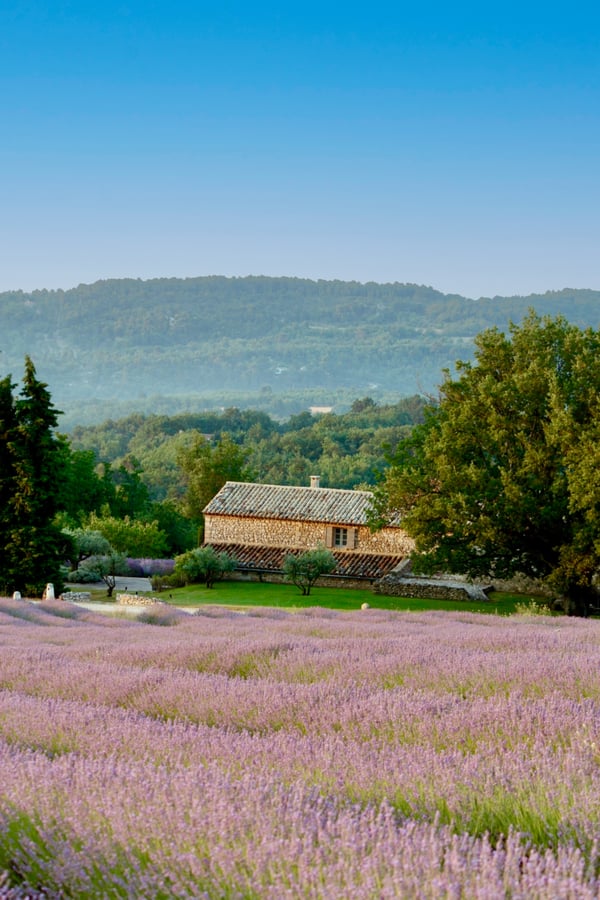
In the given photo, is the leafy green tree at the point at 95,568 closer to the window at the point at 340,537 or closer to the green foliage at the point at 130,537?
the green foliage at the point at 130,537

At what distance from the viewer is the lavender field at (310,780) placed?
2367 mm

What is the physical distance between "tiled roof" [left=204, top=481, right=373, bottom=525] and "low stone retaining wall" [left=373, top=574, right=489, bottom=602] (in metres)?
4.48

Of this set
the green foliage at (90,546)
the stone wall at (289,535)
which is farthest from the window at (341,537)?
the green foliage at (90,546)

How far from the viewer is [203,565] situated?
33.8m

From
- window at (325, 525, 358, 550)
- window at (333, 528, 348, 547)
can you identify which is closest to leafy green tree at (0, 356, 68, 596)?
window at (325, 525, 358, 550)

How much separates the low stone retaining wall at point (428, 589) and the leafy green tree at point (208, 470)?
22.7m

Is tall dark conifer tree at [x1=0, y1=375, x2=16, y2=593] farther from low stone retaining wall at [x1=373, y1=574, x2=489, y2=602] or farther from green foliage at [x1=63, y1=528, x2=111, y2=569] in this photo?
low stone retaining wall at [x1=373, y1=574, x2=489, y2=602]

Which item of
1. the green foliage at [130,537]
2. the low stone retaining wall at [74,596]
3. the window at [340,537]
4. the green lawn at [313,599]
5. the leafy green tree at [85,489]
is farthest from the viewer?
the leafy green tree at [85,489]

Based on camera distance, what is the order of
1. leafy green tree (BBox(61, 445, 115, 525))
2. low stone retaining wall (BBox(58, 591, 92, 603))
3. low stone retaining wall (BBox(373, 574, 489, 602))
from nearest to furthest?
low stone retaining wall (BBox(58, 591, 92, 603)) → low stone retaining wall (BBox(373, 574, 489, 602)) → leafy green tree (BBox(61, 445, 115, 525))

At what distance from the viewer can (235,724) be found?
16.1 ft

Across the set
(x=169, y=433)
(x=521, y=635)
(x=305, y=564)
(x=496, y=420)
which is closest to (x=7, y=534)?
(x=305, y=564)

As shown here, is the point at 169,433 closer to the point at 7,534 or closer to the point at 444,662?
the point at 7,534

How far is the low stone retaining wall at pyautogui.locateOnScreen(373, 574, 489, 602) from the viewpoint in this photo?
30.6m

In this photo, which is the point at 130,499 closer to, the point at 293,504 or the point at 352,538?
the point at 293,504
